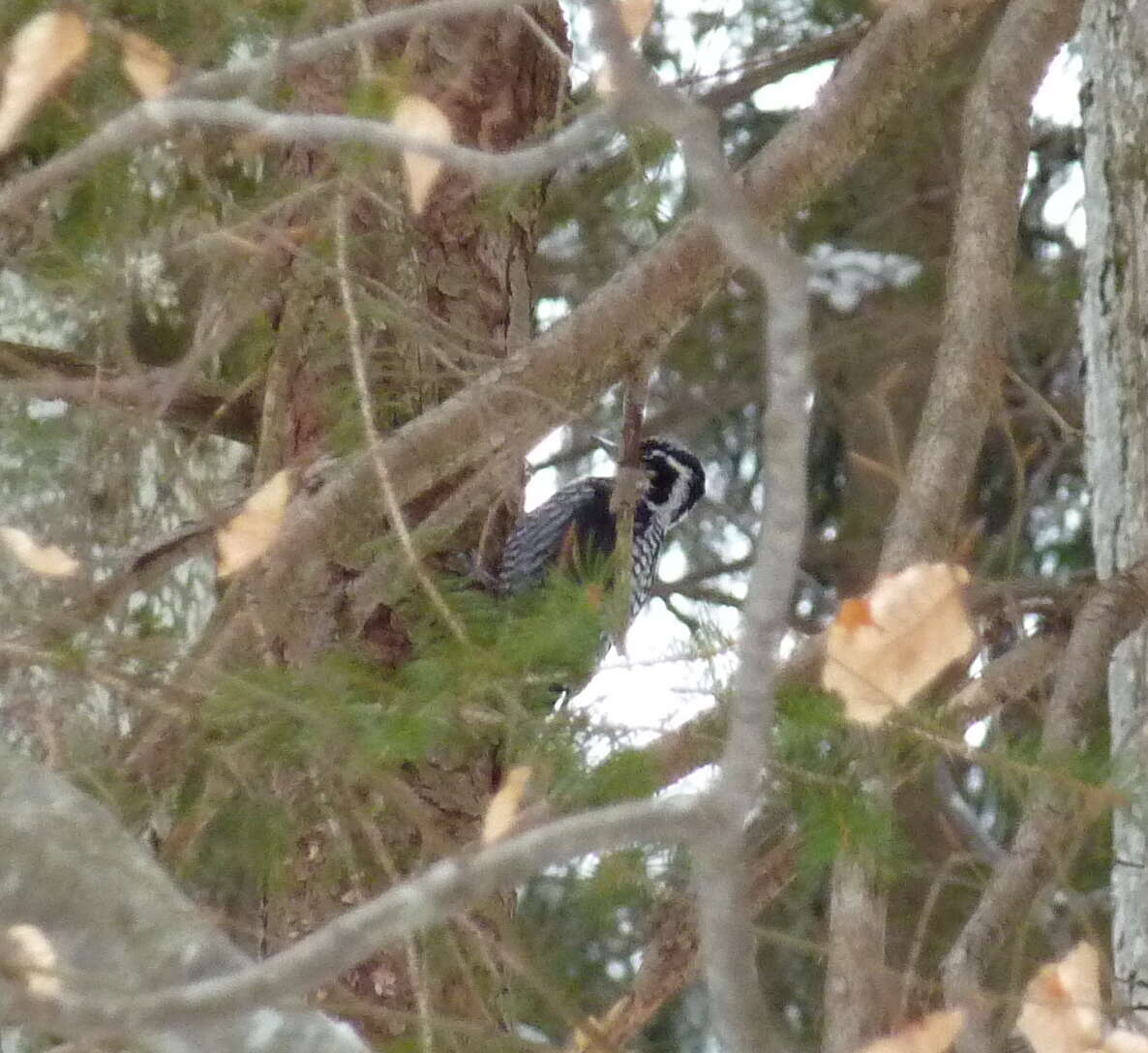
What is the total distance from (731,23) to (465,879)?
281 cm

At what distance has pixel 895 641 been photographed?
1630 millimetres

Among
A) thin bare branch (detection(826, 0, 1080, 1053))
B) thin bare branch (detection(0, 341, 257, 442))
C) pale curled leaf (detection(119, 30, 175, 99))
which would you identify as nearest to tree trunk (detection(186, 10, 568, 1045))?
thin bare branch (detection(0, 341, 257, 442))

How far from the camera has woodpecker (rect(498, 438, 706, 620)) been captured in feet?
10.5

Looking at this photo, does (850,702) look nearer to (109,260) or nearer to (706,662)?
(706,662)

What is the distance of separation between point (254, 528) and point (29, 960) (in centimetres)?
71

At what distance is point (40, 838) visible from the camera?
149 cm

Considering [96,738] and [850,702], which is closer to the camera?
[850,702]

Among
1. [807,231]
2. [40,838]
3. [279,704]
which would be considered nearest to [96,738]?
[279,704]

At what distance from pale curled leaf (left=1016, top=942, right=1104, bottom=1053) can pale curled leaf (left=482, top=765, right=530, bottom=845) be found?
Answer: 43 cm

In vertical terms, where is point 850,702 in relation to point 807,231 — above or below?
below

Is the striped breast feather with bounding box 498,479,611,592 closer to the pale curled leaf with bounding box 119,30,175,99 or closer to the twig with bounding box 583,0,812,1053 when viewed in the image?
the pale curled leaf with bounding box 119,30,175,99

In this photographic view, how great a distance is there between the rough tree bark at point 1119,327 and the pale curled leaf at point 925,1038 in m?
0.71

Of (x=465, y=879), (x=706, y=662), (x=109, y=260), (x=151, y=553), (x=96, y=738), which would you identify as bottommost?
(x=465, y=879)

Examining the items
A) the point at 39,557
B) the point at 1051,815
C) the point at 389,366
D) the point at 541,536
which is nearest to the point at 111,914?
the point at 39,557
